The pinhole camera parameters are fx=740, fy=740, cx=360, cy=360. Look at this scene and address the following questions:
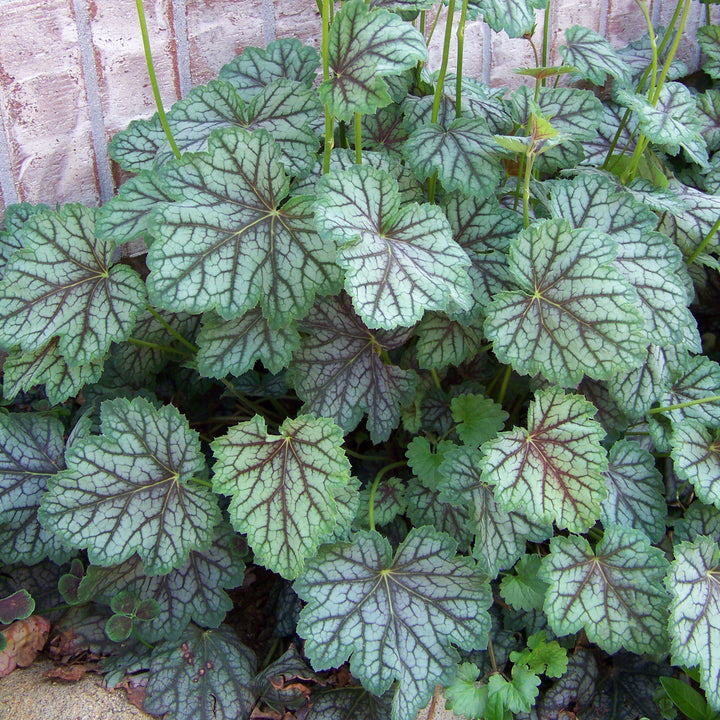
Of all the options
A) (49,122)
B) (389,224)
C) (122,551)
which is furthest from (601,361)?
(49,122)

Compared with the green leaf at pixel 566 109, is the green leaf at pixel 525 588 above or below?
below

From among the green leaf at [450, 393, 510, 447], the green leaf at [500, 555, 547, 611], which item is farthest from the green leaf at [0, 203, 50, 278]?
the green leaf at [500, 555, 547, 611]

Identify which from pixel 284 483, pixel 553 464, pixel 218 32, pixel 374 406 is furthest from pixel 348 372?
pixel 218 32

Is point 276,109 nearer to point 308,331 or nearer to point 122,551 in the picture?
point 308,331

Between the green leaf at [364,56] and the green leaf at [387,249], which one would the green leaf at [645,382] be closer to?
the green leaf at [387,249]

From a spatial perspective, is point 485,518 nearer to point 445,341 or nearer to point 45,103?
point 445,341

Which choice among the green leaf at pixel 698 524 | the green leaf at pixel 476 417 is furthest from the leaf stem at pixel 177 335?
the green leaf at pixel 698 524
